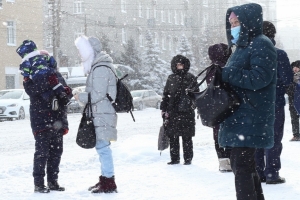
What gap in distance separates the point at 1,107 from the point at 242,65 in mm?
21069

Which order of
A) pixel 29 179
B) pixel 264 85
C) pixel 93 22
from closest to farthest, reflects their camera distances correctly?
pixel 264 85
pixel 29 179
pixel 93 22

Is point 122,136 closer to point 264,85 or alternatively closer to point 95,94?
point 95,94

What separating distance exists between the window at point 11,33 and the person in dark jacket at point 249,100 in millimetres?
36975

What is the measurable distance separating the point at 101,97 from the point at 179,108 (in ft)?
8.09

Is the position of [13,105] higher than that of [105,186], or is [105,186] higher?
[105,186]

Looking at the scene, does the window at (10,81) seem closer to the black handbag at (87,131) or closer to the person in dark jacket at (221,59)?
the person in dark jacket at (221,59)

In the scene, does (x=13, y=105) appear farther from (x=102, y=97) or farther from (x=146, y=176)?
(x=102, y=97)

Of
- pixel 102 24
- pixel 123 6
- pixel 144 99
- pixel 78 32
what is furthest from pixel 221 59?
pixel 123 6

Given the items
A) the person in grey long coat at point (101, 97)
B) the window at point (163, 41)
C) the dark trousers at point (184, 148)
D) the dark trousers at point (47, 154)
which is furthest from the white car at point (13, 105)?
the window at point (163, 41)

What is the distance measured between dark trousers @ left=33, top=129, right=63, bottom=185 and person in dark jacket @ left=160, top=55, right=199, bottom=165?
2.38 m

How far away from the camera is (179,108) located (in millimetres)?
8570

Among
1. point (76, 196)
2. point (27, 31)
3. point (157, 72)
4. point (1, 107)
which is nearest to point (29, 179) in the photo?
point (76, 196)

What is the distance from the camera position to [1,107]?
79.7ft

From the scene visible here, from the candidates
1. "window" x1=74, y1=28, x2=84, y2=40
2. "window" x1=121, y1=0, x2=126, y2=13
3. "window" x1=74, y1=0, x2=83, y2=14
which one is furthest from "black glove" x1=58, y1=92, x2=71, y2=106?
"window" x1=121, y1=0, x2=126, y2=13
